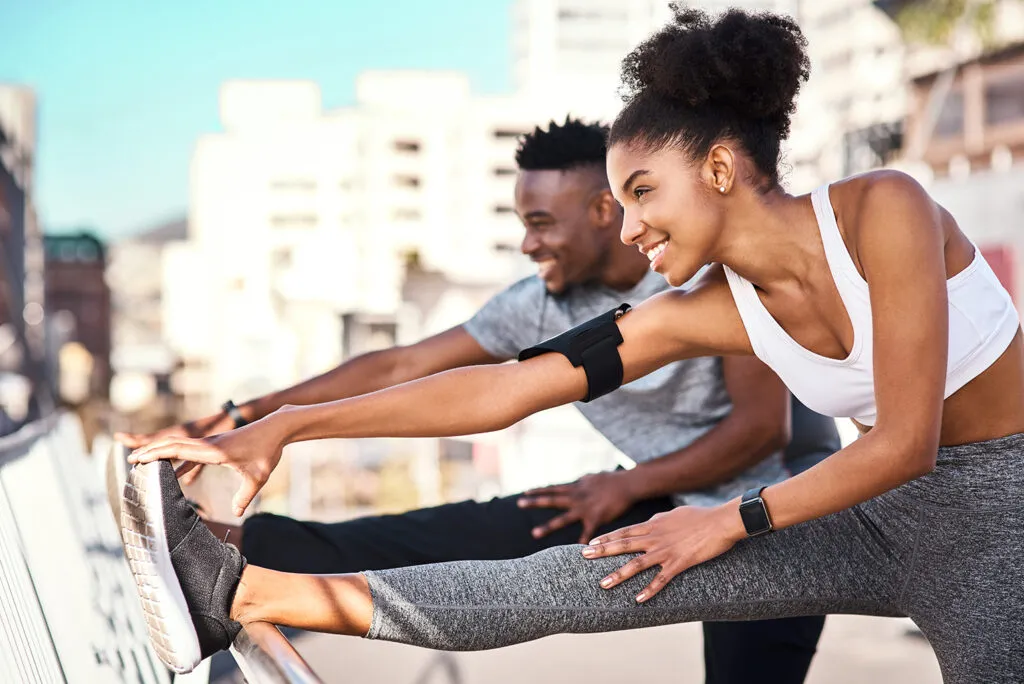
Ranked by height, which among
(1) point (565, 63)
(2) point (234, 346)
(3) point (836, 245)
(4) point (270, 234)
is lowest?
(2) point (234, 346)

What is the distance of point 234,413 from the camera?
252cm

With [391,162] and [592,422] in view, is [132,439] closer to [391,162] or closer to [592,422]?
[592,422]

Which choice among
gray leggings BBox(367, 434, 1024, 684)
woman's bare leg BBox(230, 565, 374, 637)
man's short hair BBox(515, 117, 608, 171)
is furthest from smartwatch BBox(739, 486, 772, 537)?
man's short hair BBox(515, 117, 608, 171)

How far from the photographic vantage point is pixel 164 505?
1590mm

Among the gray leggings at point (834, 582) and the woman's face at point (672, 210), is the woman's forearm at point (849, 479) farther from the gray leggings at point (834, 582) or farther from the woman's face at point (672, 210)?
the woman's face at point (672, 210)

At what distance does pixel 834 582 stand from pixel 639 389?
0.85 meters

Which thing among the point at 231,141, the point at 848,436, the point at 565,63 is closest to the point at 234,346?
the point at 231,141

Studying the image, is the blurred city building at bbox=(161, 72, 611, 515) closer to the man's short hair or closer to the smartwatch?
the man's short hair

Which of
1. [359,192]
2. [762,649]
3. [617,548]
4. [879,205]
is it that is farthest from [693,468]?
[359,192]

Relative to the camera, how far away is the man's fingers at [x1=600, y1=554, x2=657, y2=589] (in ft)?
6.12

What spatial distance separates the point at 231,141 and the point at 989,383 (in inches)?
3686

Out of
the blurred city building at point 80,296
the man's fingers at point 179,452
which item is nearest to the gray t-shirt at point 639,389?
the man's fingers at point 179,452

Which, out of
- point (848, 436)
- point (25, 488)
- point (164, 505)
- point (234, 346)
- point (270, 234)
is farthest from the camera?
point (270, 234)

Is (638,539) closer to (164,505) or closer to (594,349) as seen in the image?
(594,349)
